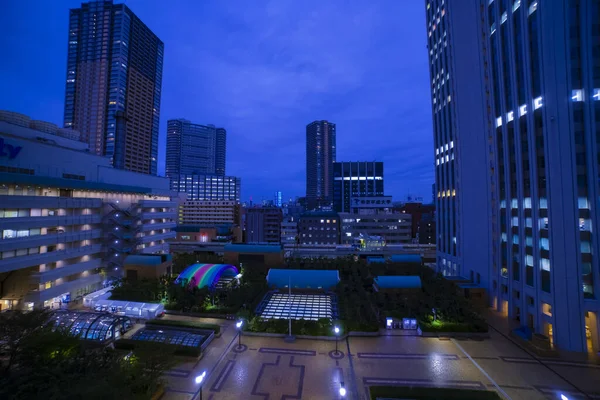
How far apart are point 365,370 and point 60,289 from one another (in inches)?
1463

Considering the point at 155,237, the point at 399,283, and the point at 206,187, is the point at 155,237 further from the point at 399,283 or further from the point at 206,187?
the point at 206,187

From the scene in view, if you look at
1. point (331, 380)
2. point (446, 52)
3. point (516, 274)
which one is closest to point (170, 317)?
point (331, 380)

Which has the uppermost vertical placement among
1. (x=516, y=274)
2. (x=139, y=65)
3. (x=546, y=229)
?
(x=139, y=65)

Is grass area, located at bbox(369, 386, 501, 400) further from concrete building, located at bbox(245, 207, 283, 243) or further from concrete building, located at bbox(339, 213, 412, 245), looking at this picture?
concrete building, located at bbox(245, 207, 283, 243)

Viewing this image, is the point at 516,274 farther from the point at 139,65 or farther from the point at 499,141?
the point at 139,65

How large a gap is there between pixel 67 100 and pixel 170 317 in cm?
13222

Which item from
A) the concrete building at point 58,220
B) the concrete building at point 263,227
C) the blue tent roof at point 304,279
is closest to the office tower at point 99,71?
the concrete building at point 263,227

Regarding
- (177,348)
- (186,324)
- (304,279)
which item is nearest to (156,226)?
(304,279)

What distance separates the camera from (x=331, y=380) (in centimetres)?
1972

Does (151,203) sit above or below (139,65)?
below

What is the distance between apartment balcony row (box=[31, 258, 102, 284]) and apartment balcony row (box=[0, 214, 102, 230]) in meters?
5.42

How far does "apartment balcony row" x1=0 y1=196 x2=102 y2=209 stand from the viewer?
100 ft

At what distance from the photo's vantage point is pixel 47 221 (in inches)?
1351

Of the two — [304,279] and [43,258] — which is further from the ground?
[43,258]
